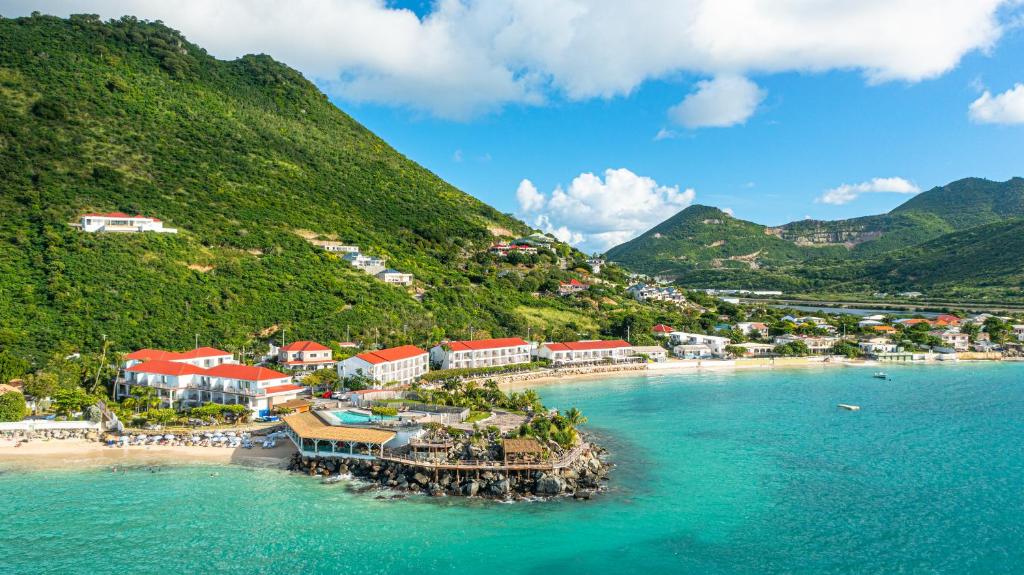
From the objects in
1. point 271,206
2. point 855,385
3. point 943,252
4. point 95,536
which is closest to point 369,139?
point 271,206

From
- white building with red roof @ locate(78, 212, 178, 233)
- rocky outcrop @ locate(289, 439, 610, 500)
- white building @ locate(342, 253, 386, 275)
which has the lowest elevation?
rocky outcrop @ locate(289, 439, 610, 500)

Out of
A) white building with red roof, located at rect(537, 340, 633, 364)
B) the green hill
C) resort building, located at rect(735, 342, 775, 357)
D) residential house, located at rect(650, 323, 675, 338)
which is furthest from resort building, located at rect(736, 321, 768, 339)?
white building with red roof, located at rect(537, 340, 633, 364)

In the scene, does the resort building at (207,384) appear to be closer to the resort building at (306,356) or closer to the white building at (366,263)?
the resort building at (306,356)

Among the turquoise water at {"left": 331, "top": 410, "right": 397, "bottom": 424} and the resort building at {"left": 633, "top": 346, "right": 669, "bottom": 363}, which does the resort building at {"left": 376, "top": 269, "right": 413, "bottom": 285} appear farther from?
the turquoise water at {"left": 331, "top": 410, "right": 397, "bottom": 424}

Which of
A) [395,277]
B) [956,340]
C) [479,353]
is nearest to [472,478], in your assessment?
[479,353]

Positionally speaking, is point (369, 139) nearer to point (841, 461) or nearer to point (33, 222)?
point (33, 222)
